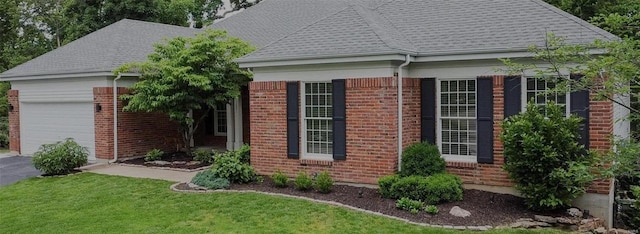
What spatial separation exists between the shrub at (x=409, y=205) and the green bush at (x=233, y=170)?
3.90 metres

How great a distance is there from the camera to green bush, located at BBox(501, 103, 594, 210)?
8.94 metres

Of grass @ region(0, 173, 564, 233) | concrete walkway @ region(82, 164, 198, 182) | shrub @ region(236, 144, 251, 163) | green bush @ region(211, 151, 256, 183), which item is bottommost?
grass @ region(0, 173, 564, 233)

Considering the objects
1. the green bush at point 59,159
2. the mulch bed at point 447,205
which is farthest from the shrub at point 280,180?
the green bush at point 59,159

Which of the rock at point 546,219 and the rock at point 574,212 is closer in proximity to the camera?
the rock at point 546,219

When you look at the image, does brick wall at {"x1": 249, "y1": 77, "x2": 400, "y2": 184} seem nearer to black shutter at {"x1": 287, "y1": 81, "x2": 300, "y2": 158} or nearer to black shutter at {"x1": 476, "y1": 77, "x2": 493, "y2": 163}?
black shutter at {"x1": 287, "y1": 81, "x2": 300, "y2": 158}

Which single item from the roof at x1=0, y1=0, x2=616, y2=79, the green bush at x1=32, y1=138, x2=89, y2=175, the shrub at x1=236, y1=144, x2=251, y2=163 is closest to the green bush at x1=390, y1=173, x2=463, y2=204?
the roof at x1=0, y1=0, x2=616, y2=79

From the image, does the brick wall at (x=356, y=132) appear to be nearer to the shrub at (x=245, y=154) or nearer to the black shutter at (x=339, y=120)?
the black shutter at (x=339, y=120)

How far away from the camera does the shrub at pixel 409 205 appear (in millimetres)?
9250

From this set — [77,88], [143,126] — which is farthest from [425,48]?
[77,88]

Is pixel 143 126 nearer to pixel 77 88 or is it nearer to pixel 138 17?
pixel 77 88

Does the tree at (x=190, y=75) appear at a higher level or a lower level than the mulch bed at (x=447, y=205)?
higher

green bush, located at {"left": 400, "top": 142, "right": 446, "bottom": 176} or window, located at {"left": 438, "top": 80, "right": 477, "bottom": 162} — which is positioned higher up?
window, located at {"left": 438, "top": 80, "right": 477, "bottom": 162}

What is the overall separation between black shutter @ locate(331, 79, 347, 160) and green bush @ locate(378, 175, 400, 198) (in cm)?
129

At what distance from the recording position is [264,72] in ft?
40.0
